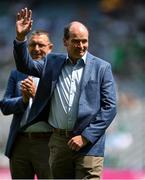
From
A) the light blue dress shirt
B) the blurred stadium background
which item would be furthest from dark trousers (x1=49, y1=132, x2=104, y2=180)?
the blurred stadium background

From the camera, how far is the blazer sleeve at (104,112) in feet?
16.9

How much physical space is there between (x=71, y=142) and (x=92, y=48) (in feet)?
Result: 21.6

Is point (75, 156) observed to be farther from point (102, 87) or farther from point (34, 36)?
point (34, 36)

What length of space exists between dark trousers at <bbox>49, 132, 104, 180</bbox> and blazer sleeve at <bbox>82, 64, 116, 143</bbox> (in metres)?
0.15

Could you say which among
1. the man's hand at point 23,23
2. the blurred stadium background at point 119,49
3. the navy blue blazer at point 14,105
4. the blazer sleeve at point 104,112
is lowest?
the blurred stadium background at point 119,49

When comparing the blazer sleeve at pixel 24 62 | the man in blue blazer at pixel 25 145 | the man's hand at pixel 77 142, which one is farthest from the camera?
the man in blue blazer at pixel 25 145

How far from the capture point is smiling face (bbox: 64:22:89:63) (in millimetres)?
5246

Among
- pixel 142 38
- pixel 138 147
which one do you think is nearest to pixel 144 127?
pixel 138 147

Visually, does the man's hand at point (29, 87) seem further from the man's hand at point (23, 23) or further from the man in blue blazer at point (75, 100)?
the man's hand at point (23, 23)

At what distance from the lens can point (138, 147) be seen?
11.8m

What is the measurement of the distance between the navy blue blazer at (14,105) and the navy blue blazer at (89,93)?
722 mm

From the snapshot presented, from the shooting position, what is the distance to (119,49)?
11.7 metres

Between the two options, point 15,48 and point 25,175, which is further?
point 25,175

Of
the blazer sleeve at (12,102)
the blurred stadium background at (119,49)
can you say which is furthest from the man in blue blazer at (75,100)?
the blurred stadium background at (119,49)
